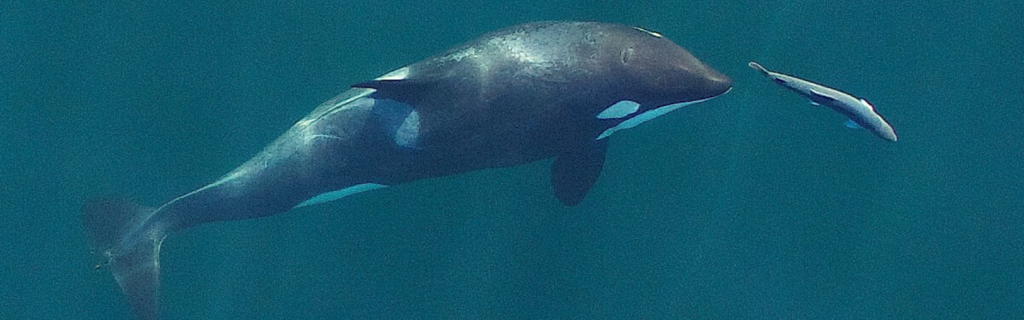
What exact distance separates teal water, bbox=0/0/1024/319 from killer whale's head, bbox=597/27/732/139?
2682 mm

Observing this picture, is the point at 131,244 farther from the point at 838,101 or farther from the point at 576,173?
the point at 838,101

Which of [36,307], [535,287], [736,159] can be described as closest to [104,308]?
[36,307]

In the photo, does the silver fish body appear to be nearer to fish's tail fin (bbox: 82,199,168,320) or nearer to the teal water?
the teal water

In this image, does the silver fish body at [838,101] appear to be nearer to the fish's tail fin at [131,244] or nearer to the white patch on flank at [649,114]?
the white patch on flank at [649,114]

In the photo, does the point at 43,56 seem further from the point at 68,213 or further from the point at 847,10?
the point at 847,10

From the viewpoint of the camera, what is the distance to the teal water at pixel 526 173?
9.77 metres

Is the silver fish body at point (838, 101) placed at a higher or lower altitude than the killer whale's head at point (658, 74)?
lower

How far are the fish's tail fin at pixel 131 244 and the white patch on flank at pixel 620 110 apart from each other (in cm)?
451

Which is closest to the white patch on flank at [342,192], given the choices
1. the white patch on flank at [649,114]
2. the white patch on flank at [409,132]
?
the white patch on flank at [409,132]

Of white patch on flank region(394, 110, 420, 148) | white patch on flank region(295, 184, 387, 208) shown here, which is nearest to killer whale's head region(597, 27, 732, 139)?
white patch on flank region(394, 110, 420, 148)

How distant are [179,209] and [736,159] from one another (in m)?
6.12

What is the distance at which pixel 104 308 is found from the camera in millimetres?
9758

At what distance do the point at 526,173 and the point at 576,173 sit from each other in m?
1.19

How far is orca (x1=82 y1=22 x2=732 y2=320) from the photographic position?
7.02 metres
